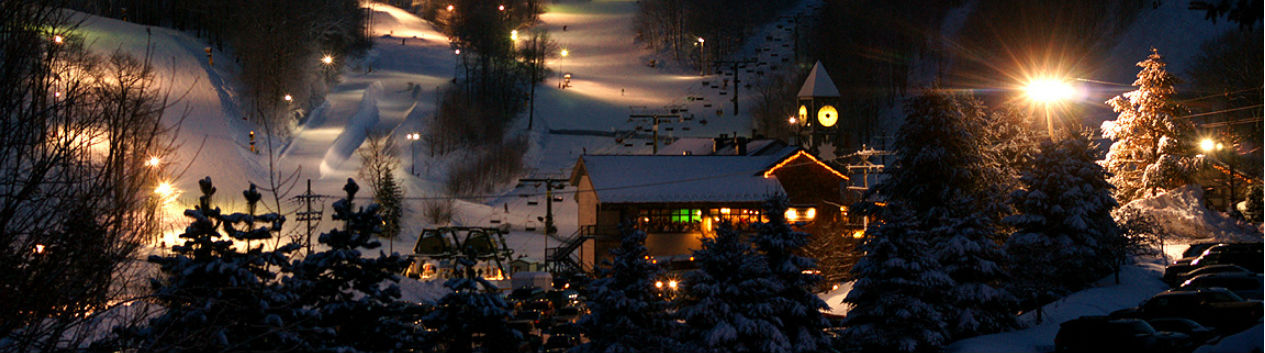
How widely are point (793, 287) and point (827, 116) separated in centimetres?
3999

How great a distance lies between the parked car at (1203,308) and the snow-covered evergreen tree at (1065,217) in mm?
5353

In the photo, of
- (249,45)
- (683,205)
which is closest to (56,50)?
(683,205)

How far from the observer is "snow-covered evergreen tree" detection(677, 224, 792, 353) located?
22672 millimetres

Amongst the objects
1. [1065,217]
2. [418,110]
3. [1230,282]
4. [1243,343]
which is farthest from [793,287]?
[418,110]

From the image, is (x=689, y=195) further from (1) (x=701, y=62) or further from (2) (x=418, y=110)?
(1) (x=701, y=62)

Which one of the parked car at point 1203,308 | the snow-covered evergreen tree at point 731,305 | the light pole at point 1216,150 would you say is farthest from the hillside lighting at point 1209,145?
the snow-covered evergreen tree at point 731,305

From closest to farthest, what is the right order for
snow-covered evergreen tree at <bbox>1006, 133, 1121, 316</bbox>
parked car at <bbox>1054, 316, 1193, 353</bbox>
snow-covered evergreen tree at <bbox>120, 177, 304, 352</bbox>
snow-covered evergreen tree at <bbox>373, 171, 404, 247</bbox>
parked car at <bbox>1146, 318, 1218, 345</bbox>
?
snow-covered evergreen tree at <bbox>120, 177, 304, 352</bbox>
parked car at <bbox>1054, 316, 1193, 353</bbox>
parked car at <bbox>1146, 318, 1218, 345</bbox>
snow-covered evergreen tree at <bbox>1006, 133, 1121, 316</bbox>
snow-covered evergreen tree at <bbox>373, 171, 404, 247</bbox>

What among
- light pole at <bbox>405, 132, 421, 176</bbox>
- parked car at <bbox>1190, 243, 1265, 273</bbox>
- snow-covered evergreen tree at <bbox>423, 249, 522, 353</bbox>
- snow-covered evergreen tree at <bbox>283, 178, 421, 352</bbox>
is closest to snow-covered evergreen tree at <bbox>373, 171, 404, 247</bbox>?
light pole at <bbox>405, 132, 421, 176</bbox>

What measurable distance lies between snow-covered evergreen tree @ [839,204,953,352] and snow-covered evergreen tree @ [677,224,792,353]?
3.35 m

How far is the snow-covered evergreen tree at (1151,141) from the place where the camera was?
39.3m

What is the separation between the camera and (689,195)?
47.6 m

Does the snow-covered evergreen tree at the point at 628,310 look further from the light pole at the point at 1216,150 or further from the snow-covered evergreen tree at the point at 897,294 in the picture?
the light pole at the point at 1216,150

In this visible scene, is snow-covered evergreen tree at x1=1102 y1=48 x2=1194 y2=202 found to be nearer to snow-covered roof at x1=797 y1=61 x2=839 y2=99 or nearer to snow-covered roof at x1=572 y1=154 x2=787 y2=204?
snow-covered roof at x1=572 y1=154 x2=787 y2=204

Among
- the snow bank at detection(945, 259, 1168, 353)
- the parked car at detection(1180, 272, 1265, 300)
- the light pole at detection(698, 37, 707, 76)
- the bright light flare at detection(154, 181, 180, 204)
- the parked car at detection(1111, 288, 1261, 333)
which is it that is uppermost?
the light pole at detection(698, 37, 707, 76)
